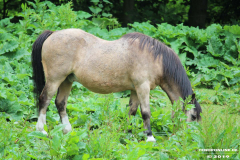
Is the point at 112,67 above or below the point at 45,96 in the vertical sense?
above

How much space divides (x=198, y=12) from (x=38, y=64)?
25.7ft

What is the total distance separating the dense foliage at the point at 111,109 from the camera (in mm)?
3283

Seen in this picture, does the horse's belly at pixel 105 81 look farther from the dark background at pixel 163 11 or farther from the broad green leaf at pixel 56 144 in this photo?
the dark background at pixel 163 11

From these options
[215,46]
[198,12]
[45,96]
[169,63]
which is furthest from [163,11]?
[45,96]

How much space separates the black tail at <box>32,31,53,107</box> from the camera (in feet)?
15.5

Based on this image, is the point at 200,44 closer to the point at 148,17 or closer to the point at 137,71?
the point at 148,17

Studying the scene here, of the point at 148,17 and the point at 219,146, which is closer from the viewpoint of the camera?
the point at 219,146

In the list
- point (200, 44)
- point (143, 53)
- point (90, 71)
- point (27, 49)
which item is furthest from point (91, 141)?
point (200, 44)

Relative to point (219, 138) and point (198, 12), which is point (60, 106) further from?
point (198, 12)

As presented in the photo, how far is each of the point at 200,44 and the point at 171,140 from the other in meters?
5.56

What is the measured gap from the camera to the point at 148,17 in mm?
11047

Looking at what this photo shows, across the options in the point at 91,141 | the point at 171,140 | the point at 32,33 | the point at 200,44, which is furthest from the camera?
the point at 200,44

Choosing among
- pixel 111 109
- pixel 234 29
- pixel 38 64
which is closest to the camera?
pixel 38 64

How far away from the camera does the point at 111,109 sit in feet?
16.1
